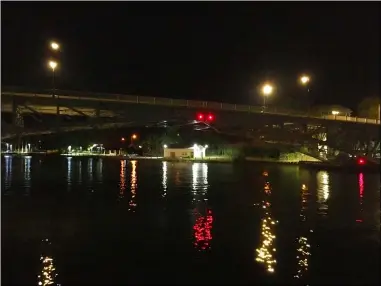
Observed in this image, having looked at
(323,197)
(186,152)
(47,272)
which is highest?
(186,152)

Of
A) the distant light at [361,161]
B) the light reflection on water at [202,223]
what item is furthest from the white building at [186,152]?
the light reflection on water at [202,223]

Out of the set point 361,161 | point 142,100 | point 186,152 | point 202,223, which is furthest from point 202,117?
point 186,152

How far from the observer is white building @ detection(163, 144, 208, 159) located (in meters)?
108

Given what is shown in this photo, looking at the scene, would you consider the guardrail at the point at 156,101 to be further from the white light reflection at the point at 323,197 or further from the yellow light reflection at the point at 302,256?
the yellow light reflection at the point at 302,256

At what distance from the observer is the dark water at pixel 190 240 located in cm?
1283

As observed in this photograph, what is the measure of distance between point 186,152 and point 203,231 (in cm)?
9192

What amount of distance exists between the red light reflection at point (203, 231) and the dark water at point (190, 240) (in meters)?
0.04

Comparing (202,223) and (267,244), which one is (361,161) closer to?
(202,223)

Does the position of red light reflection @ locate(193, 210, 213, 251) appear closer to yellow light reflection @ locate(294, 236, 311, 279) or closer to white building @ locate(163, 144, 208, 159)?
yellow light reflection @ locate(294, 236, 311, 279)

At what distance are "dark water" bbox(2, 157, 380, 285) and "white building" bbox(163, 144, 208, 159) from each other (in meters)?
77.4

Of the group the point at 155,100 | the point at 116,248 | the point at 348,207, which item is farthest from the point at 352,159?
the point at 116,248

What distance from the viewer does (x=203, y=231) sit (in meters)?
18.4

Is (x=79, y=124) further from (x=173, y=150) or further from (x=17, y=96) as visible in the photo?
(x=173, y=150)

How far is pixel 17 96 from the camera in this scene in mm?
44719
